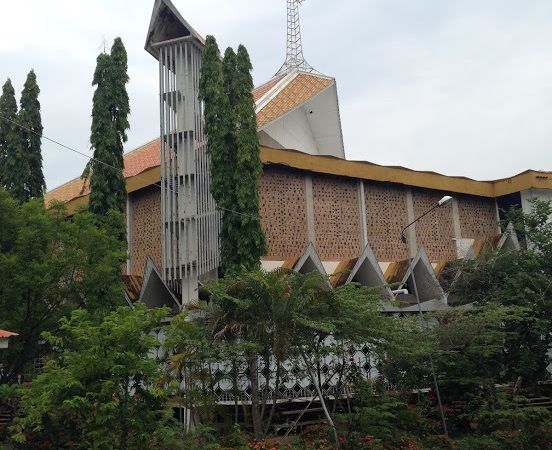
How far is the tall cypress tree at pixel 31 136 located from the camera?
2191cm

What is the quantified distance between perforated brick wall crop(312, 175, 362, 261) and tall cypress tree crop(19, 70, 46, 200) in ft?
30.7

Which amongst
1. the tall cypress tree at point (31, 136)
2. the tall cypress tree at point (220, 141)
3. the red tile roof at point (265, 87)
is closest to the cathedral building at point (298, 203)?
the red tile roof at point (265, 87)

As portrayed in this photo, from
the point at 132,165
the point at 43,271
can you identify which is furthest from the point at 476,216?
the point at 43,271

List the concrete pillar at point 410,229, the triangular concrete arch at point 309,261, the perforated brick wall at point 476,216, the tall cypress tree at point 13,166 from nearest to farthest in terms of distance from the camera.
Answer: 1. the triangular concrete arch at point 309,261
2. the tall cypress tree at point 13,166
3. the concrete pillar at point 410,229
4. the perforated brick wall at point 476,216

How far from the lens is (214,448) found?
41.0ft

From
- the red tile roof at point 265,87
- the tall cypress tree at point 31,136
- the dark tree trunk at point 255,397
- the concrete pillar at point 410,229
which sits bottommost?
the dark tree trunk at point 255,397

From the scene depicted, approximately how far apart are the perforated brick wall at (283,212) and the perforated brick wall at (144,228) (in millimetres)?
3769

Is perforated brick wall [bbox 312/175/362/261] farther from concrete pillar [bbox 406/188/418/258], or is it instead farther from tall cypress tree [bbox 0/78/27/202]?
tall cypress tree [bbox 0/78/27/202]

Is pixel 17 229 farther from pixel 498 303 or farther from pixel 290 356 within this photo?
pixel 498 303

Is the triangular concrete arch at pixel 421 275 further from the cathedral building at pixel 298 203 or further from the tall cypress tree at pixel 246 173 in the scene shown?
the tall cypress tree at pixel 246 173

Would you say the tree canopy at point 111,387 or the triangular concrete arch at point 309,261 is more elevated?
the triangular concrete arch at point 309,261

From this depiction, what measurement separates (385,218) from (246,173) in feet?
24.5

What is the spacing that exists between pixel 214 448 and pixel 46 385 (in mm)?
3812

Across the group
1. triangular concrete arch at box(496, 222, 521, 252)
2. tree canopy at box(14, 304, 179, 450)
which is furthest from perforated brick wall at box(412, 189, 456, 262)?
tree canopy at box(14, 304, 179, 450)
